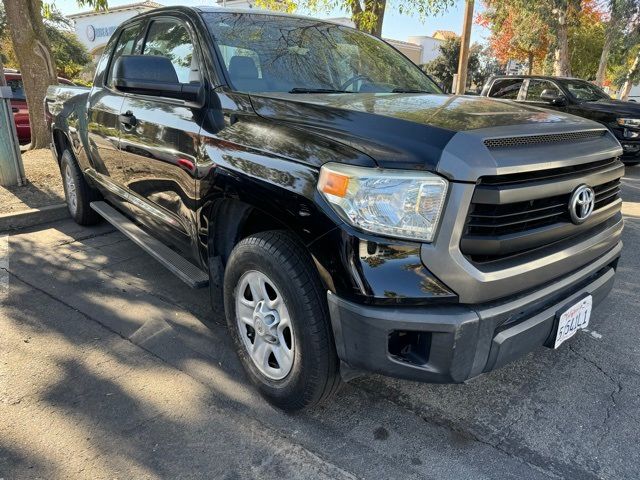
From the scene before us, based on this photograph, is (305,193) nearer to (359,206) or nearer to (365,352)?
(359,206)

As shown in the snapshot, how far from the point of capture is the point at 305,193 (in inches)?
79.1

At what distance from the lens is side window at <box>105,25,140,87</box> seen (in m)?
3.96

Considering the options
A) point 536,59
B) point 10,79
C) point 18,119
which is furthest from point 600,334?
point 536,59

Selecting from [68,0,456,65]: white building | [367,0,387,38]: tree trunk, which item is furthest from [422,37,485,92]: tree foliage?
[367,0,387,38]: tree trunk

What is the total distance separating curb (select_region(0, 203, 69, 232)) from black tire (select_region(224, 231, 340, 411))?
3.97m

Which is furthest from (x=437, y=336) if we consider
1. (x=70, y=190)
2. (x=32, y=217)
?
(x=32, y=217)

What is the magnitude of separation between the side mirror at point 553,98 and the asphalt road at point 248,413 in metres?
6.61

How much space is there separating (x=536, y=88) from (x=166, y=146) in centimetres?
907

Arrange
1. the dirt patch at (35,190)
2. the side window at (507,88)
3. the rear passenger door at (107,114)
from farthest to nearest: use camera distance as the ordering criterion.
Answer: the side window at (507,88), the dirt patch at (35,190), the rear passenger door at (107,114)

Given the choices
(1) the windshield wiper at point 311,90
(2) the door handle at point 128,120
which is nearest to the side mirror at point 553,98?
(1) the windshield wiper at point 311,90

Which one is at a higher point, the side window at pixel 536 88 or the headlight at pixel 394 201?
the headlight at pixel 394 201

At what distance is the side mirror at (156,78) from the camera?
2689mm

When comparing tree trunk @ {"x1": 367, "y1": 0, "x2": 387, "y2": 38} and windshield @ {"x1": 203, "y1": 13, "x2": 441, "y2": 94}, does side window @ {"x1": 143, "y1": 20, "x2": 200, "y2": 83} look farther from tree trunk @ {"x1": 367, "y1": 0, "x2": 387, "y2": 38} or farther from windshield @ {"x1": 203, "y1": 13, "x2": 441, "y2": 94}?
tree trunk @ {"x1": 367, "y1": 0, "x2": 387, "y2": 38}

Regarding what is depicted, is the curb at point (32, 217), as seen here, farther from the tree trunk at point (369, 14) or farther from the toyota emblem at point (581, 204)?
the toyota emblem at point (581, 204)
